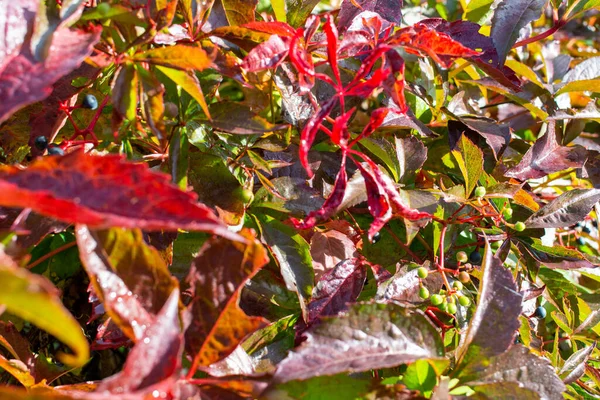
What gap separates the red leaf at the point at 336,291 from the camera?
804 millimetres

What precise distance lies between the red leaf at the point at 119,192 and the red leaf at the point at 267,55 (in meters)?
0.27

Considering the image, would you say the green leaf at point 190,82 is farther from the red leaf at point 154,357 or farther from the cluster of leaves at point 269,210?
the red leaf at point 154,357

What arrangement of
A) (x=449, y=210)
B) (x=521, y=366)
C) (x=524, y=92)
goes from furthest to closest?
(x=524, y=92)
(x=449, y=210)
(x=521, y=366)

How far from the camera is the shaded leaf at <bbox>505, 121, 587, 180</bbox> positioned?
99 centimetres

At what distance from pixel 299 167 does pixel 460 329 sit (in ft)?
1.13

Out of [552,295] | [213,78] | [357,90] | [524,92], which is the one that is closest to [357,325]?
[357,90]

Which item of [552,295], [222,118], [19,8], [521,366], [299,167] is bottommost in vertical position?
[552,295]

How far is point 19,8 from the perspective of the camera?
59 centimetres

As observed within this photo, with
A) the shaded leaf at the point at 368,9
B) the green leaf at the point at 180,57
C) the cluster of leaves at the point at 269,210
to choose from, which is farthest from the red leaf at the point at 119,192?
the shaded leaf at the point at 368,9

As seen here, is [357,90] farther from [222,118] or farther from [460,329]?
[460,329]

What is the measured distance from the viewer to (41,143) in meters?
0.76

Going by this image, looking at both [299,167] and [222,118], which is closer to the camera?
[222,118]

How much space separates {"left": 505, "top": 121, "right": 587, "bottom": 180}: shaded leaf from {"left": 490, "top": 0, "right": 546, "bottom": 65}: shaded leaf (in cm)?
18

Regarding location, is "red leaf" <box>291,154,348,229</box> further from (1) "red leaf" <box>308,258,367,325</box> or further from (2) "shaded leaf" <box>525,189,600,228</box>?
(2) "shaded leaf" <box>525,189,600,228</box>
